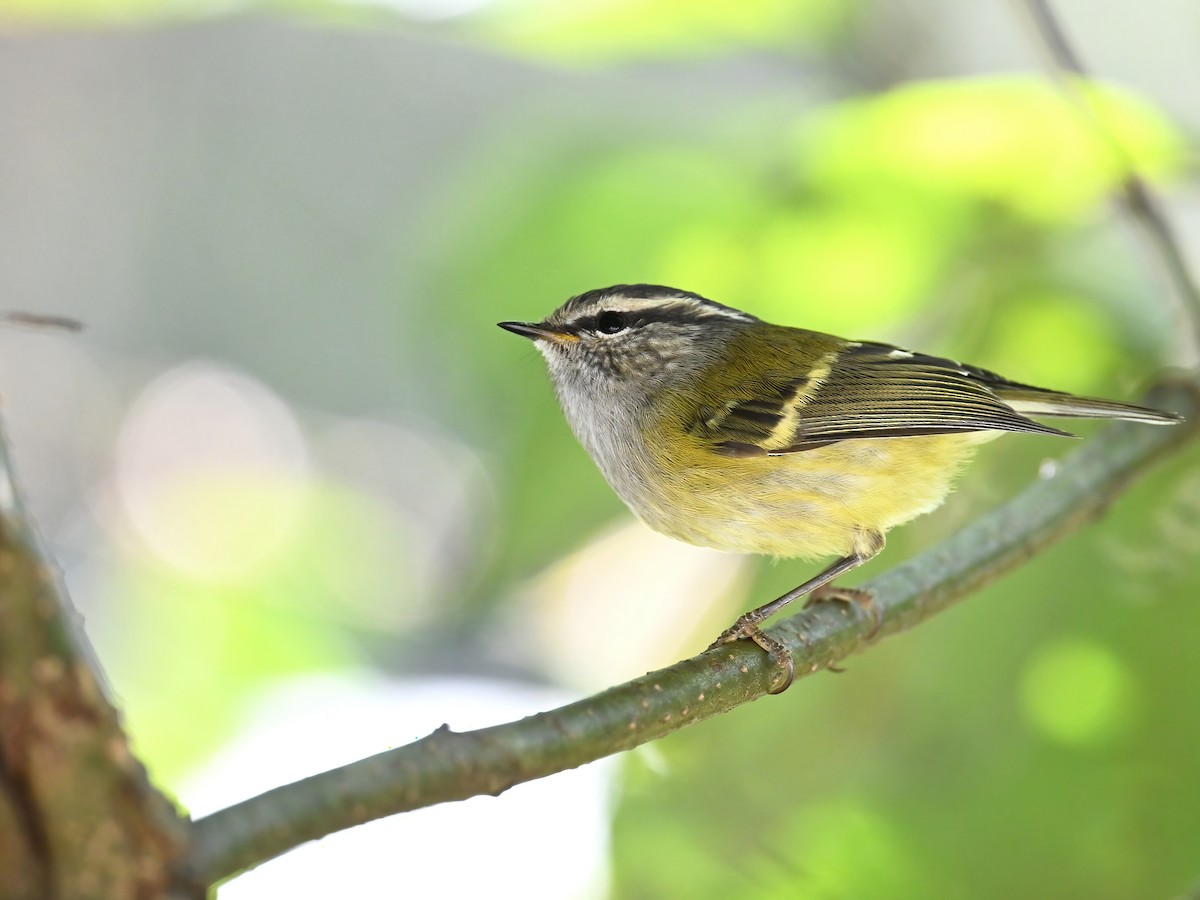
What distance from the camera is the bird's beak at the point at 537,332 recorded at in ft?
6.38

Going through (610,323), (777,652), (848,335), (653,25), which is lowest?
(777,652)

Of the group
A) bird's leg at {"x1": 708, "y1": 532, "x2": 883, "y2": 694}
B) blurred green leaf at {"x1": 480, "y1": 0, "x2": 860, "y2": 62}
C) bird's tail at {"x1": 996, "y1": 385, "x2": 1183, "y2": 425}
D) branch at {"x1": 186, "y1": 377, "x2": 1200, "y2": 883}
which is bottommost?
bird's leg at {"x1": 708, "y1": 532, "x2": 883, "y2": 694}

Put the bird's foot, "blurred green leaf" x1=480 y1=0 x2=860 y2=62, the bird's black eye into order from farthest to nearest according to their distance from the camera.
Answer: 1. the bird's black eye
2. "blurred green leaf" x1=480 y1=0 x2=860 y2=62
3. the bird's foot

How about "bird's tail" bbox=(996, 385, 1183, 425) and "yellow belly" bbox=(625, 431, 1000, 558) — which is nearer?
"bird's tail" bbox=(996, 385, 1183, 425)

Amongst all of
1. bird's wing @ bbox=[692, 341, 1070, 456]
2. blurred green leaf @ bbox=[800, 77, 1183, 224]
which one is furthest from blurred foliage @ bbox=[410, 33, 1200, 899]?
bird's wing @ bbox=[692, 341, 1070, 456]

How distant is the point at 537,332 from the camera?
2.06m

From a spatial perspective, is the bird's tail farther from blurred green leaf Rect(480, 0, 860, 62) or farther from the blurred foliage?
blurred green leaf Rect(480, 0, 860, 62)

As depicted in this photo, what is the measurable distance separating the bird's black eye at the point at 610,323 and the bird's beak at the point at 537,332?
51mm

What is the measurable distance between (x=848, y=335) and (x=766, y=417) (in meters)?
0.20

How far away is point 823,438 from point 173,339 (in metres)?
2.40

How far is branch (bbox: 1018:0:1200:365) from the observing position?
175cm

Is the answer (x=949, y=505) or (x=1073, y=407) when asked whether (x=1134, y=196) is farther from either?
(x=949, y=505)

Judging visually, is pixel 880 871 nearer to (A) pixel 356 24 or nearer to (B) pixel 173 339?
(A) pixel 356 24

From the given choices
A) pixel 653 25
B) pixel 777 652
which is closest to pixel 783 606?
pixel 777 652
